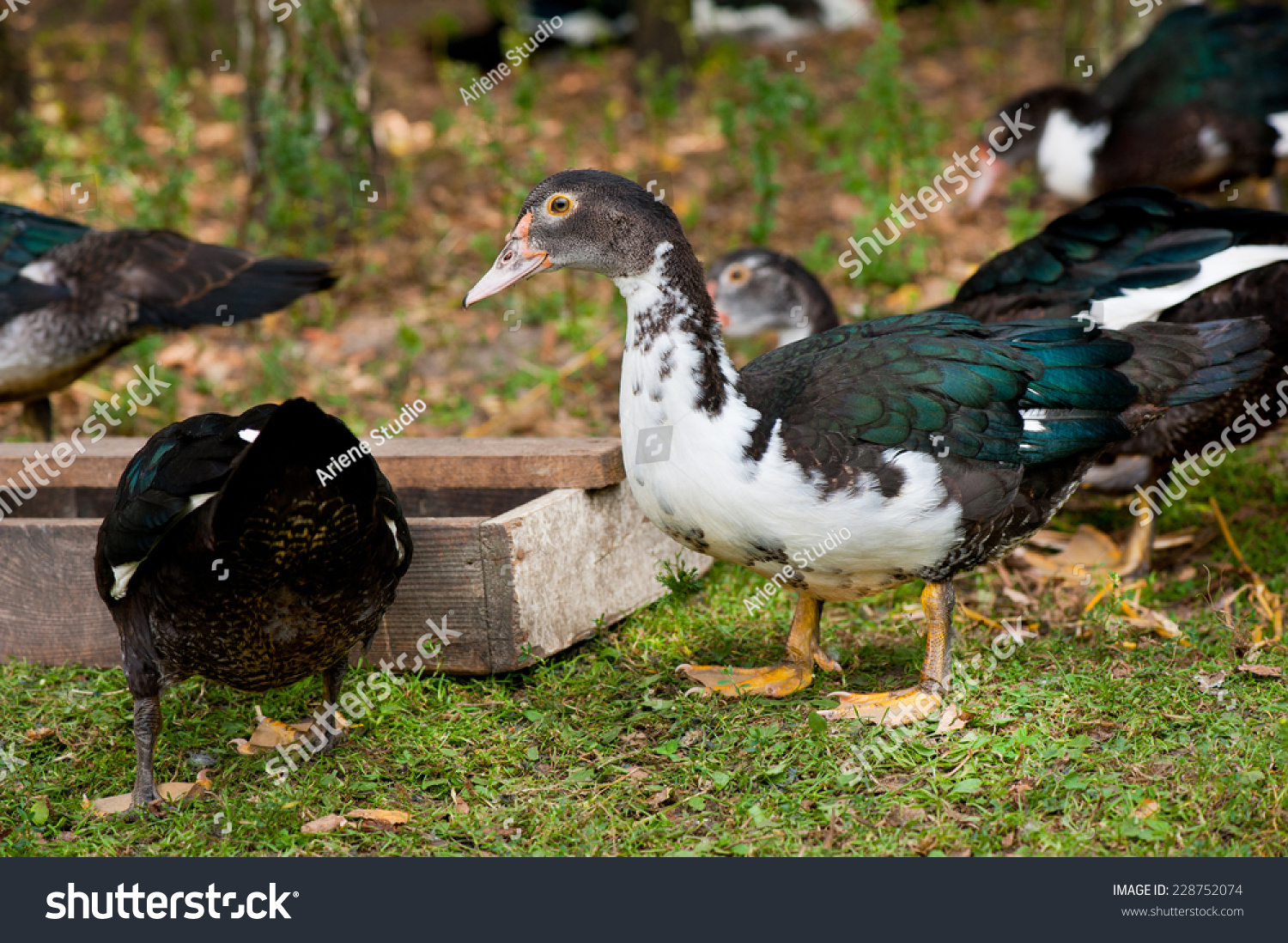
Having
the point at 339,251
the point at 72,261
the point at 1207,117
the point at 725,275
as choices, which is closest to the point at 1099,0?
the point at 1207,117

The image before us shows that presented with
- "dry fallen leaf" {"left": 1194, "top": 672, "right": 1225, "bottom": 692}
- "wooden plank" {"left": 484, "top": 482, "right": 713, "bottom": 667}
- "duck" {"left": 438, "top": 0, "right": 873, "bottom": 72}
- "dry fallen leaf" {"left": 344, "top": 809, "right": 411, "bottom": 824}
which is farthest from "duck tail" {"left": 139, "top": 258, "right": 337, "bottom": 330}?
"duck" {"left": 438, "top": 0, "right": 873, "bottom": 72}

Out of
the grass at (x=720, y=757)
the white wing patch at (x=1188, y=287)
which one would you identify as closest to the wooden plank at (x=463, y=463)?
the grass at (x=720, y=757)

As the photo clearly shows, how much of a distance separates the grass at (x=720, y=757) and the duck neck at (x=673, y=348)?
0.89 meters

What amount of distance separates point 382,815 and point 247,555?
742mm

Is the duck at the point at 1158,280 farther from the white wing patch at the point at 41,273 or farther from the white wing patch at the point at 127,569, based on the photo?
the white wing patch at the point at 41,273

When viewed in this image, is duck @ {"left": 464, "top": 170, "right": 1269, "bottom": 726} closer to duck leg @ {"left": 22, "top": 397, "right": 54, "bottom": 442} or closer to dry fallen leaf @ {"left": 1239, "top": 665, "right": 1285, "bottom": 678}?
dry fallen leaf @ {"left": 1239, "top": 665, "right": 1285, "bottom": 678}

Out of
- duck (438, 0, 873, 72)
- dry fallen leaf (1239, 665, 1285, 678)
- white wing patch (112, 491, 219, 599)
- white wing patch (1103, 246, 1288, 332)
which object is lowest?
dry fallen leaf (1239, 665, 1285, 678)

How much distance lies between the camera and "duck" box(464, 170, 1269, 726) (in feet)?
10.5

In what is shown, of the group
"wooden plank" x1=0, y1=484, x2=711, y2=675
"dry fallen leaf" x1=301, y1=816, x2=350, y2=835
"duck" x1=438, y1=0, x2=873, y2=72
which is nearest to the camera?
"dry fallen leaf" x1=301, y1=816, x2=350, y2=835

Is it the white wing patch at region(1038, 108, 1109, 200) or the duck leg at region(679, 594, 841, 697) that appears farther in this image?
the white wing patch at region(1038, 108, 1109, 200)

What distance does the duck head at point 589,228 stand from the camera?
10.7ft

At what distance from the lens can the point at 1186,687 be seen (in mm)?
3553

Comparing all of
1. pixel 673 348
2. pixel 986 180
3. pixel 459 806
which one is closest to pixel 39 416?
pixel 459 806

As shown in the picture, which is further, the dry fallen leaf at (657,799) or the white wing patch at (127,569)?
the dry fallen leaf at (657,799)
